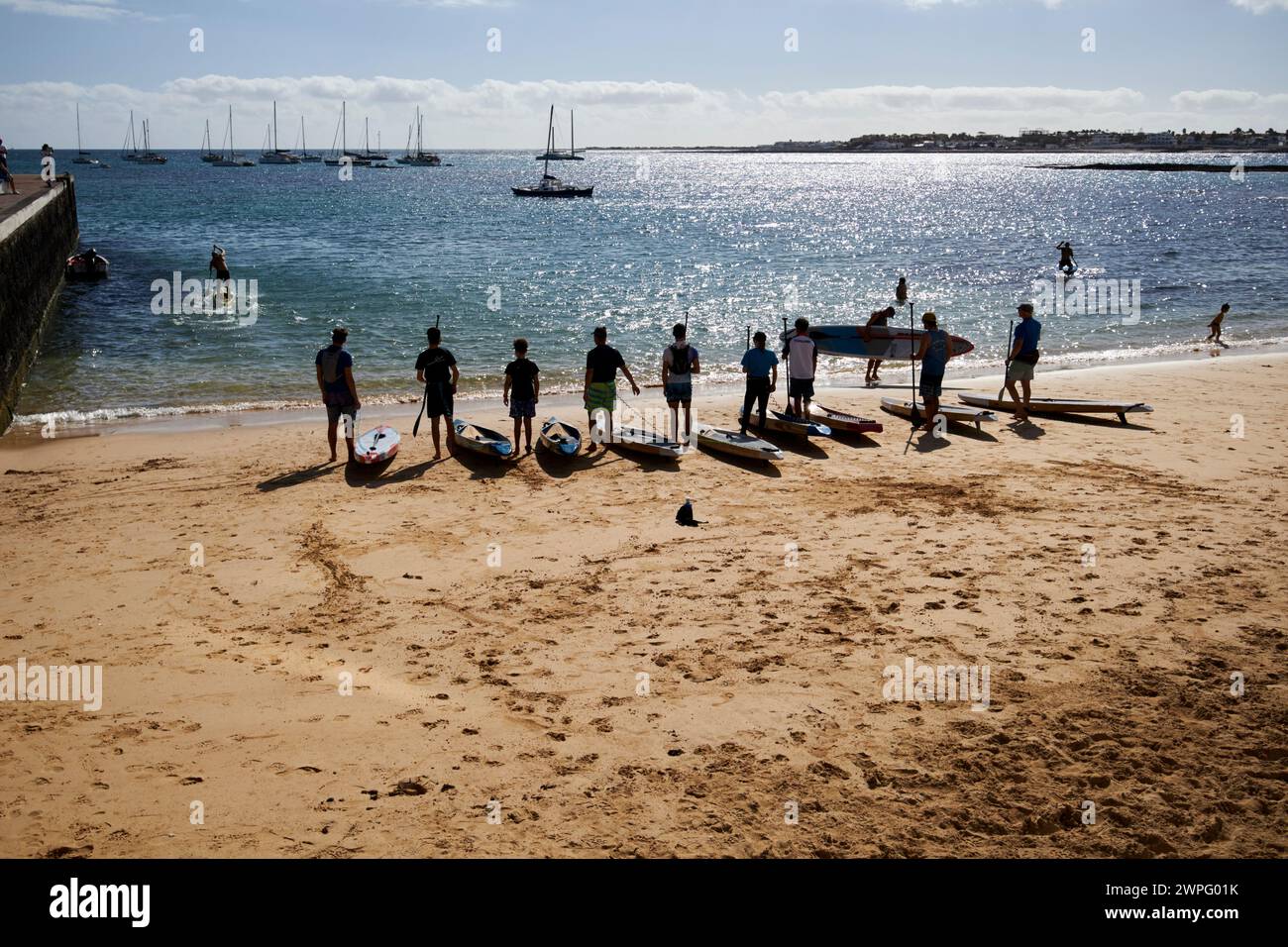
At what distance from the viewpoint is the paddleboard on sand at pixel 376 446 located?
→ 41.1ft

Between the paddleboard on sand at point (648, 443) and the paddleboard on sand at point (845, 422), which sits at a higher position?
the paddleboard on sand at point (845, 422)

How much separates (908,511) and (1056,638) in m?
3.47

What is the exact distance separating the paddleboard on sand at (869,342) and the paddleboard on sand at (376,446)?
900cm

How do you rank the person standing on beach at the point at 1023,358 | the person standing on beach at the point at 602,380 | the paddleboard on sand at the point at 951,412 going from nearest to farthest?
1. the person standing on beach at the point at 602,380
2. the person standing on beach at the point at 1023,358
3. the paddleboard on sand at the point at 951,412

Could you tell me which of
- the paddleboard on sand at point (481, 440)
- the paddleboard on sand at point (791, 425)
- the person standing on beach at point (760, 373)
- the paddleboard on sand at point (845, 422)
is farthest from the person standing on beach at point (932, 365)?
the paddleboard on sand at point (481, 440)

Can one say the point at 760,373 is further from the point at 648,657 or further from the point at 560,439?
the point at 648,657

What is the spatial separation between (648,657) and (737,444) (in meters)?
6.26

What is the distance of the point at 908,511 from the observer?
34.9 feet

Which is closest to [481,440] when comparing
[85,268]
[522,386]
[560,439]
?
[522,386]

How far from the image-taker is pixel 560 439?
1332 centimetres

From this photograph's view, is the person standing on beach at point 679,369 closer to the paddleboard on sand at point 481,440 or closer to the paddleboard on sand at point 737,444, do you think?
A: the paddleboard on sand at point 737,444

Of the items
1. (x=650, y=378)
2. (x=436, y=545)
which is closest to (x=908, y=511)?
(x=436, y=545)

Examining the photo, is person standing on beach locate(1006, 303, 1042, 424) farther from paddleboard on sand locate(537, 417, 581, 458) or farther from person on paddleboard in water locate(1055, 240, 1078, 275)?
person on paddleboard in water locate(1055, 240, 1078, 275)

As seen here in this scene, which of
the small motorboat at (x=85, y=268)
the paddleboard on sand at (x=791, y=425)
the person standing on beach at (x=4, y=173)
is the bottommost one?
the paddleboard on sand at (x=791, y=425)
